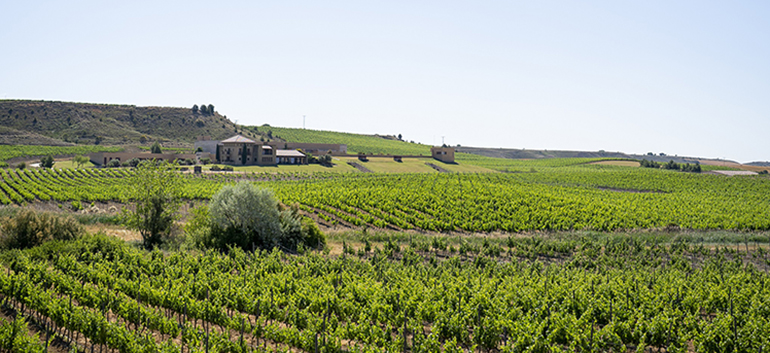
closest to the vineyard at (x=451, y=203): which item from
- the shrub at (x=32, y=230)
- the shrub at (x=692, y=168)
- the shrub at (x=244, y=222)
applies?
the shrub at (x=32, y=230)

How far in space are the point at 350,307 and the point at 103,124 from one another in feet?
449

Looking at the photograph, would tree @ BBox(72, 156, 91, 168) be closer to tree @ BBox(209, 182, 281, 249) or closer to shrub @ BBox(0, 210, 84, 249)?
shrub @ BBox(0, 210, 84, 249)

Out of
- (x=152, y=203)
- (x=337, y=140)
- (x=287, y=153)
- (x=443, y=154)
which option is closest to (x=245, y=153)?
(x=287, y=153)

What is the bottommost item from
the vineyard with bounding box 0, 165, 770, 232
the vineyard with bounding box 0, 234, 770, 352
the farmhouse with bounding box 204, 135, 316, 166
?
the vineyard with bounding box 0, 165, 770, 232

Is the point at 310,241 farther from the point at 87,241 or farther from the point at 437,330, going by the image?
the point at 437,330

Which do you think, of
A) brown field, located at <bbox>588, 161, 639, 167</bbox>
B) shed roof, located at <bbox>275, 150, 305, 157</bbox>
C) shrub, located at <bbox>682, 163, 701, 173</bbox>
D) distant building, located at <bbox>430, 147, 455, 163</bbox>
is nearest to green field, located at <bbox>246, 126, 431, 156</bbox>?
distant building, located at <bbox>430, 147, 455, 163</bbox>

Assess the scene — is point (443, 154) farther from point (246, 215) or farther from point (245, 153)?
point (246, 215)

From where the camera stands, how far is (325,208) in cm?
4066

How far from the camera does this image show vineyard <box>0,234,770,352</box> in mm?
11203

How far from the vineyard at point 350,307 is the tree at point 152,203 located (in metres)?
4.12

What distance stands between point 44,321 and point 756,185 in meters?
99.6

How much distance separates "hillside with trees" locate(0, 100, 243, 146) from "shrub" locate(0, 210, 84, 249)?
102 meters

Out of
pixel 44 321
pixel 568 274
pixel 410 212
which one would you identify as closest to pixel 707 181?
pixel 410 212

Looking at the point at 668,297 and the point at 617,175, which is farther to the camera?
the point at 617,175
